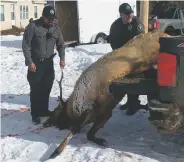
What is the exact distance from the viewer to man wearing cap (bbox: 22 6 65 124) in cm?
596

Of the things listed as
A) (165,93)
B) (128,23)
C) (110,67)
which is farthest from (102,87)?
(128,23)

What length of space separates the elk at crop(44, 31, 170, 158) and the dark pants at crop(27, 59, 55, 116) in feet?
4.10

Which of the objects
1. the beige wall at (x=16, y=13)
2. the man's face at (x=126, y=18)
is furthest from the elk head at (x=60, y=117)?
the beige wall at (x=16, y=13)

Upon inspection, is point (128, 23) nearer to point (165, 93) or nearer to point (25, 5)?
point (165, 93)

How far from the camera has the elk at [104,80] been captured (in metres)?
4.76

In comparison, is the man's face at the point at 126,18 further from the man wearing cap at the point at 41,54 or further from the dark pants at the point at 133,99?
the dark pants at the point at 133,99

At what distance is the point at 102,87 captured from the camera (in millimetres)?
4770

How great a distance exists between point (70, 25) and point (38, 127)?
12384 mm

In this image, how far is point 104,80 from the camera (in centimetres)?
476

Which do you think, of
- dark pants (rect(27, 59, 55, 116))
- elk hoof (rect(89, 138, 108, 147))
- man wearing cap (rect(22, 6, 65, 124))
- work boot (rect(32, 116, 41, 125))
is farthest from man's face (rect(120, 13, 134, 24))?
work boot (rect(32, 116, 41, 125))

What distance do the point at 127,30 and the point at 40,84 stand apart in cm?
166

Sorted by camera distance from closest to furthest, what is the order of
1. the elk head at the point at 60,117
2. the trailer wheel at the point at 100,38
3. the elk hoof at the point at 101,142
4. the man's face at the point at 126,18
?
the elk hoof at the point at 101,142 → the elk head at the point at 60,117 → the man's face at the point at 126,18 → the trailer wheel at the point at 100,38

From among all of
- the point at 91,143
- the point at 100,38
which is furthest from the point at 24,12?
the point at 91,143

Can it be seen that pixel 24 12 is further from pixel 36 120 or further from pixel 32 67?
pixel 32 67
